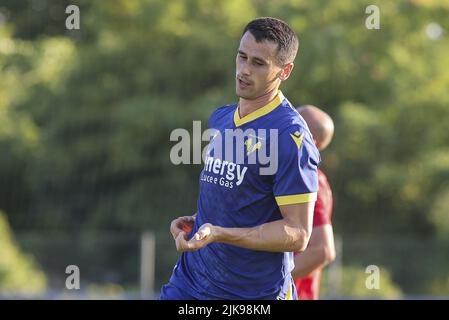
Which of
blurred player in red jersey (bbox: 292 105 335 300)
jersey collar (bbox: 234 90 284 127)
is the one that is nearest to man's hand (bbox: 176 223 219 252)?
jersey collar (bbox: 234 90 284 127)

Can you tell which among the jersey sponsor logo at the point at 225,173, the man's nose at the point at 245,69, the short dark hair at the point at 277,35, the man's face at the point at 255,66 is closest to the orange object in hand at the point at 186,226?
the jersey sponsor logo at the point at 225,173

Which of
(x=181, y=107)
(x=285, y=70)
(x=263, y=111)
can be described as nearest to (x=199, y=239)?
(x=263, y=111)

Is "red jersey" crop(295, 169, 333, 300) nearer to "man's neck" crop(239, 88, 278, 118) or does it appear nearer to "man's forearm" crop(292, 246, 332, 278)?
"man's forearm" crop(292, 246, 332, 278)

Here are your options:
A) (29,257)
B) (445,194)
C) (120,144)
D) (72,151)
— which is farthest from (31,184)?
(445,194)

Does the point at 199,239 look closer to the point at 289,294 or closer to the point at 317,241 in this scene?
the point at 289,294

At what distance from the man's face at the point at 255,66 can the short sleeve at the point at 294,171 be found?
0.33 m

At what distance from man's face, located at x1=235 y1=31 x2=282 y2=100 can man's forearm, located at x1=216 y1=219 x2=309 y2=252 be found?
740 millimetres

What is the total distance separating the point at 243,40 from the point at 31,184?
18248 millimetres

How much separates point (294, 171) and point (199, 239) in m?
0.64

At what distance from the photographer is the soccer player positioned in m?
4.22

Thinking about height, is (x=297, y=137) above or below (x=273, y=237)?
above

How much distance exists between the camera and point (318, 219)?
572cm

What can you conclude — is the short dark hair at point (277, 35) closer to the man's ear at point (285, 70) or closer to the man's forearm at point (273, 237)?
the man's ear at point (285, 70)

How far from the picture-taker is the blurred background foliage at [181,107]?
62.9 ft
